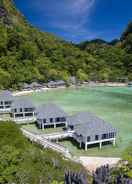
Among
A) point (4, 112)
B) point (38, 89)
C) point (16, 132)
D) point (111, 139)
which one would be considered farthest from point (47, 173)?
point (38, 89)

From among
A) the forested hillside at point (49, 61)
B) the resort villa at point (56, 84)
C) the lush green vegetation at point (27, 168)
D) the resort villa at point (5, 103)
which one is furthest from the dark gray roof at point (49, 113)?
the resort villa at point (56, 84)

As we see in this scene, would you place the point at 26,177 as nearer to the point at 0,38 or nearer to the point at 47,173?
the point at 47,173

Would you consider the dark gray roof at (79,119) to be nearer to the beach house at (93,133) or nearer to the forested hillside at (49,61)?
the beach house at (93,133)

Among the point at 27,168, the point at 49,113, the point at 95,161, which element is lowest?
the point at 95,161

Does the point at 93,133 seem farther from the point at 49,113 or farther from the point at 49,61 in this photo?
the point at 49,61

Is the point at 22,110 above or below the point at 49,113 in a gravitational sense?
below

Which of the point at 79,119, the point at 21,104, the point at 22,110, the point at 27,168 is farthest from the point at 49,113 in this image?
the point at 27,168

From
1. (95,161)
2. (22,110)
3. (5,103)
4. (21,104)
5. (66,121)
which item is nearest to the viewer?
(95,161)
